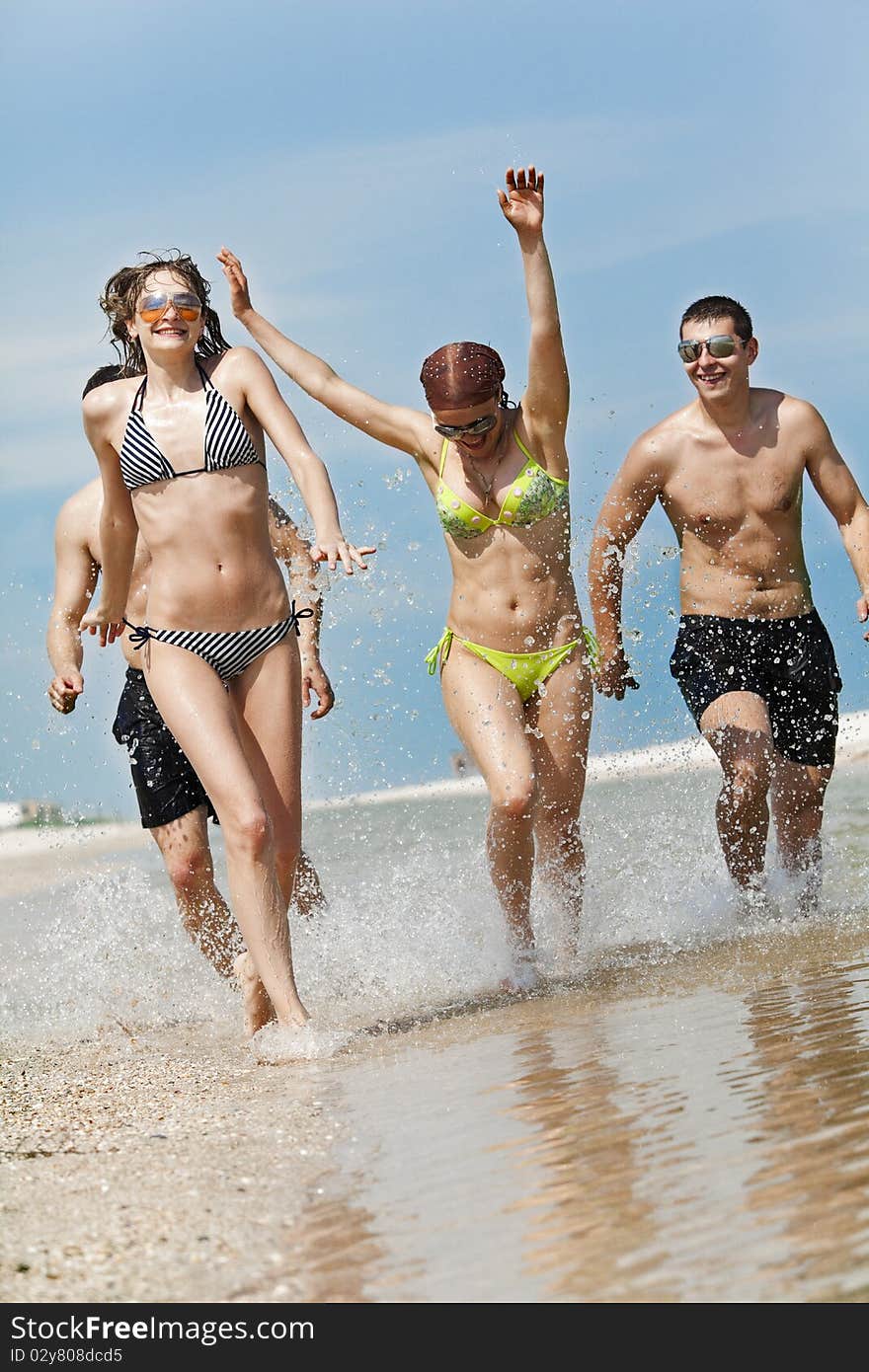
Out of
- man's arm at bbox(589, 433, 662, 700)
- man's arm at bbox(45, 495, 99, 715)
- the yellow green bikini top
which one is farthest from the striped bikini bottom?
man's arm at bbox(589, 433, 662, 700)

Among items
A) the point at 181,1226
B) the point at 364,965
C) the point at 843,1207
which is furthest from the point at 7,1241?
the point at 364,965

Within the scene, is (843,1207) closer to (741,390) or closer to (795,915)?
(795,915)

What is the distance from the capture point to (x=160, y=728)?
6.31 metres

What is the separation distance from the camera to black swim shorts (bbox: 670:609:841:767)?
295 inches

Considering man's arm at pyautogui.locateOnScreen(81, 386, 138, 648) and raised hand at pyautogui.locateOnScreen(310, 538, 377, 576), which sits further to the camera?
man's arm at pyautogui.locateOnScreen(81, 386, 138, 648)

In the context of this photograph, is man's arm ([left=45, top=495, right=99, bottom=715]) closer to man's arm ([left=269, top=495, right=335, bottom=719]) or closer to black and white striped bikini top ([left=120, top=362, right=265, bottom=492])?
man's arm ([left=269, top=495, right=335, bottom=719])

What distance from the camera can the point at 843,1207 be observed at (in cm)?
280

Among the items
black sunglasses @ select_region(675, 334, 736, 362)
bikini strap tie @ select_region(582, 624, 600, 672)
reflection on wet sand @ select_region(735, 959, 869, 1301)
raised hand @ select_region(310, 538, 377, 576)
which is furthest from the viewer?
black sunglasses @ select_region(675, 334, 736, 362)

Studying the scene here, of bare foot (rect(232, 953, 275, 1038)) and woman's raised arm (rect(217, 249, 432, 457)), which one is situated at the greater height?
woman's raised arm (rect(217, 249, 432, 457))

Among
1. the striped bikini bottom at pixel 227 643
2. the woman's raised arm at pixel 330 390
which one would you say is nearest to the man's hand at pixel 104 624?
the striped bikini bottom at pixel 227 643

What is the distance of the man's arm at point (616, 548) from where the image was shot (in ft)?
24.3

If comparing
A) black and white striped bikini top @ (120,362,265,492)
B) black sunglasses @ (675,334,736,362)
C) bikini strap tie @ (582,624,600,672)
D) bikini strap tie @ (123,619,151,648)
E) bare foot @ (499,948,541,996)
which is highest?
black sunglasses @ (675,334,736,362)

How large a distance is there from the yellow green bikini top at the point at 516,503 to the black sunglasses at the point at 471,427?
0.21 metres
